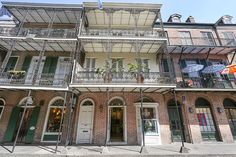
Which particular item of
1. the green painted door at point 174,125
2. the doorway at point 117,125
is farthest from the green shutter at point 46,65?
the green painted door at point 174,125

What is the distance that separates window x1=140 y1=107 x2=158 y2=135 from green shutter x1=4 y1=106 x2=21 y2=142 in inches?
360

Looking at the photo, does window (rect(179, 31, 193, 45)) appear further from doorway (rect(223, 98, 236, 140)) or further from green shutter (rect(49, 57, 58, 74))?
green shutter (rect(49, 57, 58, 74))

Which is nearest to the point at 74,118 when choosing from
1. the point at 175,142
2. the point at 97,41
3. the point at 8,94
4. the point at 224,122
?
the point at 8,94

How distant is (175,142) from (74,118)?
296 inches

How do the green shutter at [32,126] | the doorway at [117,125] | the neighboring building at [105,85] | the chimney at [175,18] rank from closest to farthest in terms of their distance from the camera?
the green shutter at [32,126]
the neighboring building at [105,85]
the doorway at [117,125]
the chimney at [175,18]

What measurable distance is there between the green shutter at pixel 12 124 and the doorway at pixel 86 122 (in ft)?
14.6

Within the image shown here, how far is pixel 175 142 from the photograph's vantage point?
9789mm

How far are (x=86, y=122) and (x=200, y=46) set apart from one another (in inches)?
432

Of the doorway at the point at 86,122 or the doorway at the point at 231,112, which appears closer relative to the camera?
the doorway at the point at 86,122

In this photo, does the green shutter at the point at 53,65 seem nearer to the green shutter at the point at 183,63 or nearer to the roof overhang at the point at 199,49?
the roof overhang at the point at 199,49

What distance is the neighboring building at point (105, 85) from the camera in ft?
30.7

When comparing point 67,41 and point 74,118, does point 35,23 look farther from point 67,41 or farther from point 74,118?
point 74,118

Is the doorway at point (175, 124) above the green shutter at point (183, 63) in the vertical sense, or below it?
below

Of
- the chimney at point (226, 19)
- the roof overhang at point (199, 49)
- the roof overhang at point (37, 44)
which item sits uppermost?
the chimney at point (226, 19)
